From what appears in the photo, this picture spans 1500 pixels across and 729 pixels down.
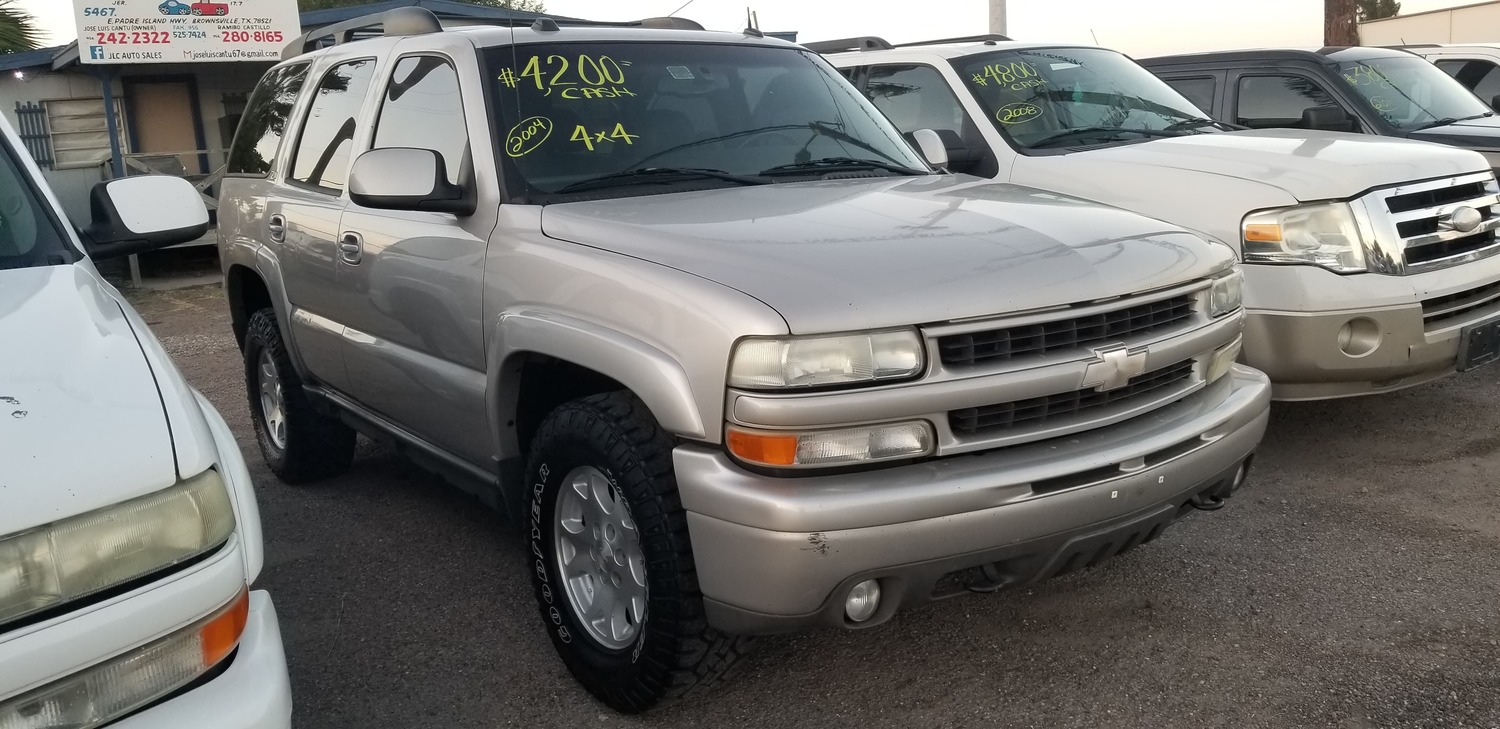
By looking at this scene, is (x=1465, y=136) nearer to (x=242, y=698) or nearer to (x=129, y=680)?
(x=242, y=698)

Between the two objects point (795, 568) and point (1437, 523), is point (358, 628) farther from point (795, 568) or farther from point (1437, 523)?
point (1437, 523)

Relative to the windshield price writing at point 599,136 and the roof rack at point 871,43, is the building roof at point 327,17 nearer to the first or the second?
the roof rack at point 871,43

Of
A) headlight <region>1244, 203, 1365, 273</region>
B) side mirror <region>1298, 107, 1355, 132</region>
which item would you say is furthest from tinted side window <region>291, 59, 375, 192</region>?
side mirror <region>1298, 107, 1355, 132</region>

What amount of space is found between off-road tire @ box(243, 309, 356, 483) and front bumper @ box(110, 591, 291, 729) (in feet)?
10.0

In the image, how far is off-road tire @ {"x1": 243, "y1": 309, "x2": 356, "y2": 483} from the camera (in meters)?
4.99

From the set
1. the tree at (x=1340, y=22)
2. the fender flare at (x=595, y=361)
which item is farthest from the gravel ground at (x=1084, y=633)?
the tree at (x=1340, y=22)

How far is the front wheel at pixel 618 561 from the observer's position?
271cm

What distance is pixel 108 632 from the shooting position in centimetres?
175

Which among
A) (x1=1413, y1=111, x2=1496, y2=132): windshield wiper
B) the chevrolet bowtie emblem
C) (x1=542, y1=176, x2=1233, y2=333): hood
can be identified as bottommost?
the chevrolet bowtie emblem

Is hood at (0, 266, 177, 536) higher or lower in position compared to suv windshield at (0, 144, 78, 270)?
lower

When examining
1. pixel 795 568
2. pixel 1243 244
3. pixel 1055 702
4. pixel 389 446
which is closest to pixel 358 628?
pixel 389 446

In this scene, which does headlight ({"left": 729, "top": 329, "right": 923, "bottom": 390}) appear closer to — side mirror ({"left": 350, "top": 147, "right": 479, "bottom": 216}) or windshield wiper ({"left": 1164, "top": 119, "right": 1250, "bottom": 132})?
side mirror ({"left": 350, "top": 147, "right": 479, "bottom": 216})

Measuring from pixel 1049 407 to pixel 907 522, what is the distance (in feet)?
1.61

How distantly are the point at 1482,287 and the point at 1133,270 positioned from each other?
2.81 meters
